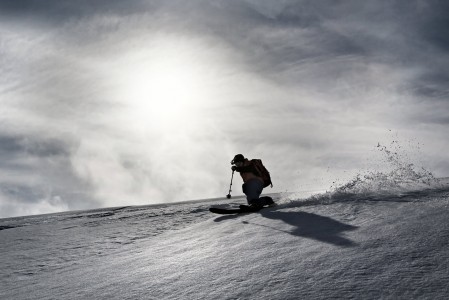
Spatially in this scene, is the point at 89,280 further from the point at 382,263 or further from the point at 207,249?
the point at 382,263

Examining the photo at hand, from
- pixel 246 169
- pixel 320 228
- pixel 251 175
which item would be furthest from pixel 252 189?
pixel 320 228

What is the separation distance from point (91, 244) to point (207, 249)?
4.40 metres

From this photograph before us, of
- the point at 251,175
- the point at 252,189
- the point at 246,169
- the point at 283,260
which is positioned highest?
the point at 246,169

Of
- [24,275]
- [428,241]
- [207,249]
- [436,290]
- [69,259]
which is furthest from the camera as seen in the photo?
[69,259]

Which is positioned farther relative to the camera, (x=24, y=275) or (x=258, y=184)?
(x=258, y=184)

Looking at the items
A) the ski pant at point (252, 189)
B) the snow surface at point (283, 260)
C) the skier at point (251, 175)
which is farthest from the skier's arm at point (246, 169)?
the snow surface at point (283, 260)

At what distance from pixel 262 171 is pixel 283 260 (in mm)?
7487

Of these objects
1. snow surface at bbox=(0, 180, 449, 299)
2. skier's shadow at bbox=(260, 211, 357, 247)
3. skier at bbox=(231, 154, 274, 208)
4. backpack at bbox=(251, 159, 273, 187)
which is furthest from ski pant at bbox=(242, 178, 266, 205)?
skier's shadow at bbox=(260, 211, 357, 247)

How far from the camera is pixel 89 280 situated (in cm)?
519

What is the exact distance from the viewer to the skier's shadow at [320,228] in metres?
4.74

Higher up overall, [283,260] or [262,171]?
[262,171]

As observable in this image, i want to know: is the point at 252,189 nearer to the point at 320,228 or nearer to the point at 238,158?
the point at 238,158

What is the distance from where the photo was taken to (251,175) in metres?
11.6

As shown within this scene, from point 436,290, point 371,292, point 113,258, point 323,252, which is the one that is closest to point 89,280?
point 113,258
